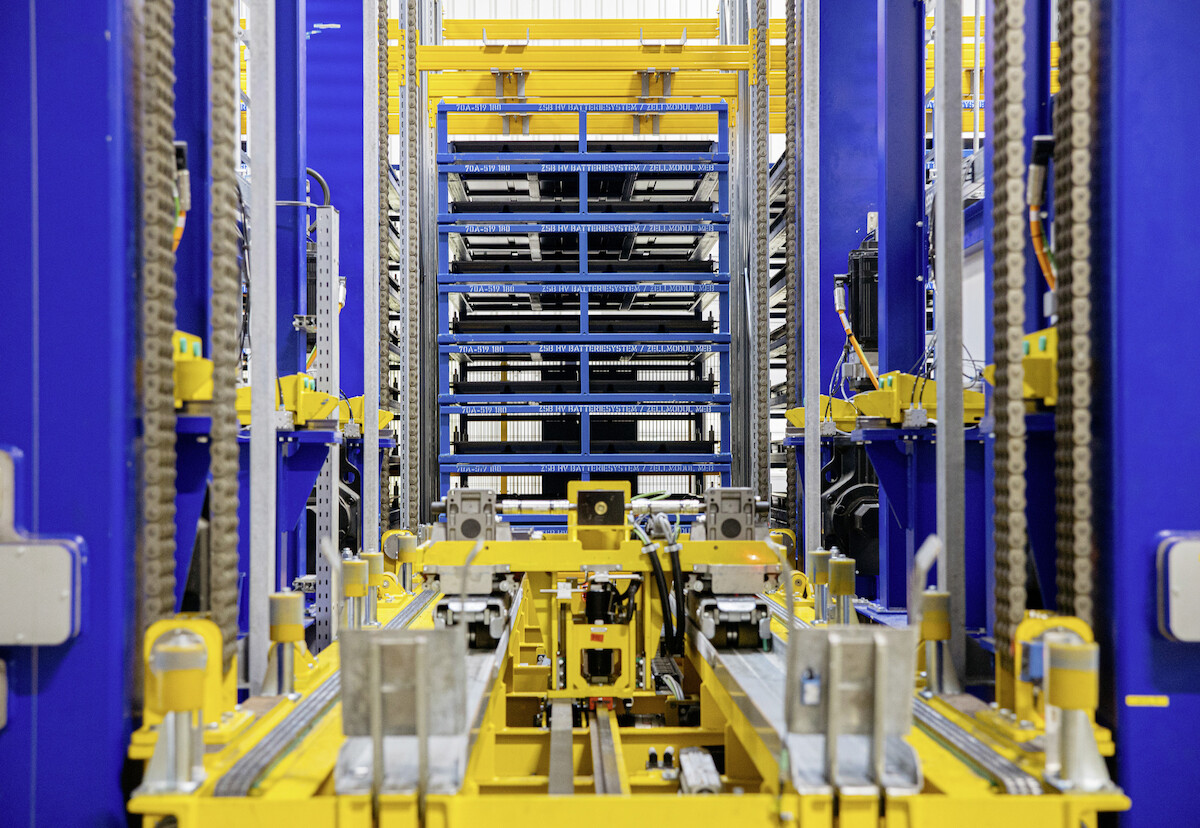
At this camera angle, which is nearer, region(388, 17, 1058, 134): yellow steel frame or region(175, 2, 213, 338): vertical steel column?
region(175, 2, 213, 338): vertical steel column

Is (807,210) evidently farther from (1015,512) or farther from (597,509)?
(1015,512)

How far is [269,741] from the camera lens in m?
2.73

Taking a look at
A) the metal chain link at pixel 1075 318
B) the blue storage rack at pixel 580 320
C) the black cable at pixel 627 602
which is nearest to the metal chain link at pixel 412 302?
the blue storage rack at pixel 580 320

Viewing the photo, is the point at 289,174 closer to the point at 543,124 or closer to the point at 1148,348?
the point at 543,124

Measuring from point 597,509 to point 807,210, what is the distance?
2.07m

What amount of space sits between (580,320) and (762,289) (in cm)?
168

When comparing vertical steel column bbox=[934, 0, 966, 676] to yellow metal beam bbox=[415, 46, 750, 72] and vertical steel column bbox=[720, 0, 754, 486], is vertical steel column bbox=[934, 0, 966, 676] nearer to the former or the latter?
vertical steel column bbox=[720, 0, 754, 486]

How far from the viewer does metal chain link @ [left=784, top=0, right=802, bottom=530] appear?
6.64 meters

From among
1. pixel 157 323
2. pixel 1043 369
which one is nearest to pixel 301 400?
pixel 157 323

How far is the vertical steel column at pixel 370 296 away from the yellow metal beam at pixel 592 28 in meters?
4.66

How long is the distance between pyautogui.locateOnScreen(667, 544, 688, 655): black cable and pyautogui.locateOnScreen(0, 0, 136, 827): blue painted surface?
7.96 ft

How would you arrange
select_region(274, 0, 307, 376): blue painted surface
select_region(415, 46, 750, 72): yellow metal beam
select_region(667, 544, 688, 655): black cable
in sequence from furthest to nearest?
select_region(415, 46, 750, 72): yellow metal beam < select_region(274, 0, 307, 376): blue painted surface < select_region(667, 544, 688, 655): black cable

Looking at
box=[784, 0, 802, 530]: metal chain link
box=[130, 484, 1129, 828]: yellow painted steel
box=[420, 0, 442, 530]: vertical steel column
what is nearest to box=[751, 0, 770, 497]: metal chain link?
box=[784, 0, 802, 530]: metal chain link

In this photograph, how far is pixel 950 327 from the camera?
323 cm
